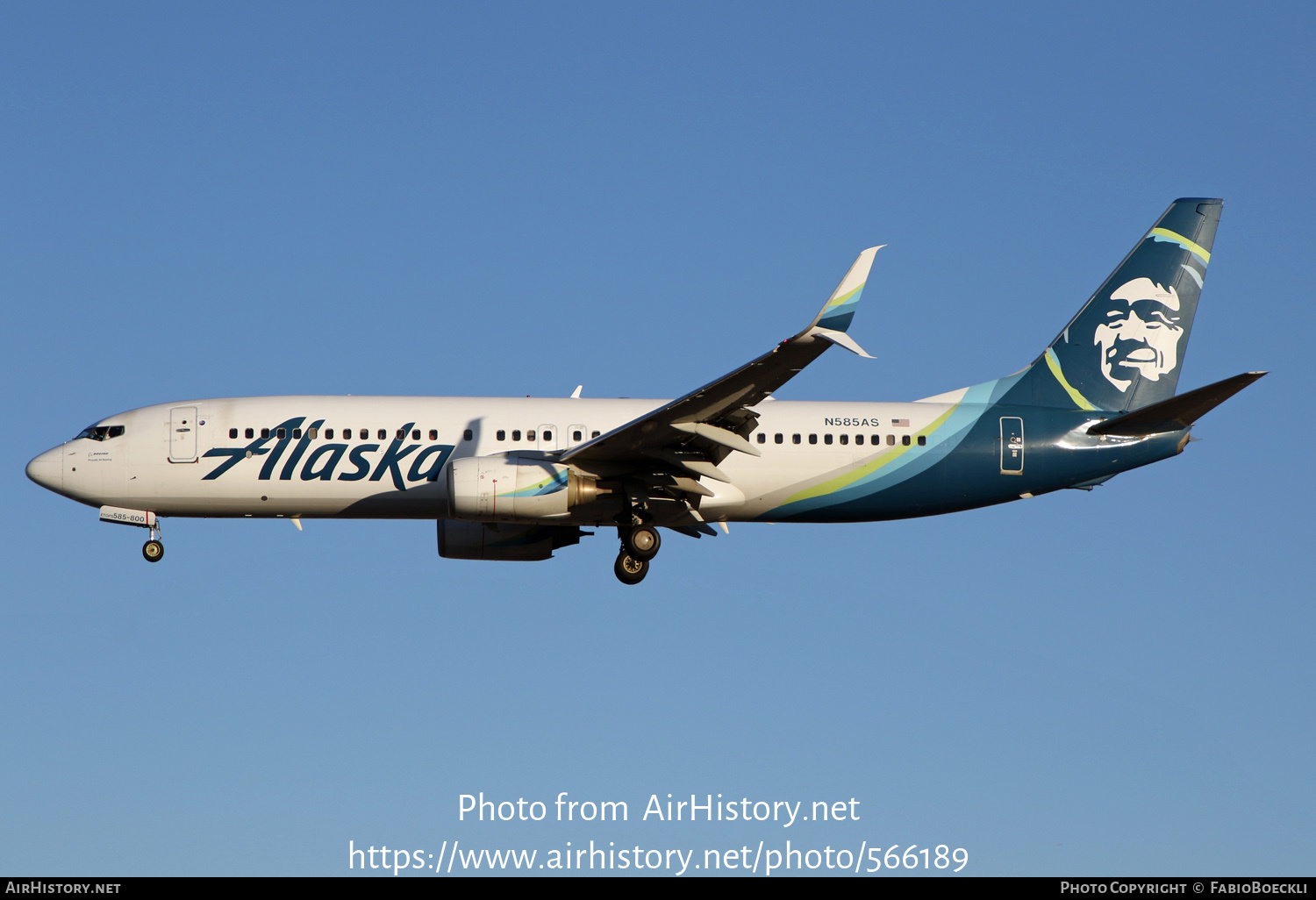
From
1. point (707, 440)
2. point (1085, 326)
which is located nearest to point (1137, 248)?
point (1085, 326)

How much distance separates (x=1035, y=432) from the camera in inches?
1247

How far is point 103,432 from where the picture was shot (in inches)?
1228

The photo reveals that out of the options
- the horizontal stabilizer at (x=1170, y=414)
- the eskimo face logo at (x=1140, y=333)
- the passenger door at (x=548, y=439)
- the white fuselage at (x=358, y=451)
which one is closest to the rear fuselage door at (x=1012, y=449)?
the horizontal stabilizer at (x=1170, y=414)

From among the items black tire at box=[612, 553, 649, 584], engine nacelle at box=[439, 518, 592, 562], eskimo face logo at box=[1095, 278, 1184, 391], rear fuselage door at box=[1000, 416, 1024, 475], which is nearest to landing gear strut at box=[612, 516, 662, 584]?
black tire at box=[612, 553, 649, 584]

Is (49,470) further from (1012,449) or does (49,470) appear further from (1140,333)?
(1140,333)

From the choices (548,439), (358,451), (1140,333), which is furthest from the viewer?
A: (1140,333)

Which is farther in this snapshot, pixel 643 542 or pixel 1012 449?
pixel 1012 449

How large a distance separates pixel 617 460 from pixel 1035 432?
31.3 feet

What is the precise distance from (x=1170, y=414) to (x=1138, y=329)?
3.69 meters

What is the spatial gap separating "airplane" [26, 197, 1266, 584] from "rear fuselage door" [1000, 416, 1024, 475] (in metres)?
0.04

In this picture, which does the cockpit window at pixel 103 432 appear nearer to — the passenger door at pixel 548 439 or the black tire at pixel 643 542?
the passenger door at pixel 548 439

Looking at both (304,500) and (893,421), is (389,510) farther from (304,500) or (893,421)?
(893,421)

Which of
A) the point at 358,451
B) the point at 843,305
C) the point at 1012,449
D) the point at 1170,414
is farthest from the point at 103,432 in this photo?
the point at 1170,414

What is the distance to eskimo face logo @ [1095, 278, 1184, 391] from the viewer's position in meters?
33.3
